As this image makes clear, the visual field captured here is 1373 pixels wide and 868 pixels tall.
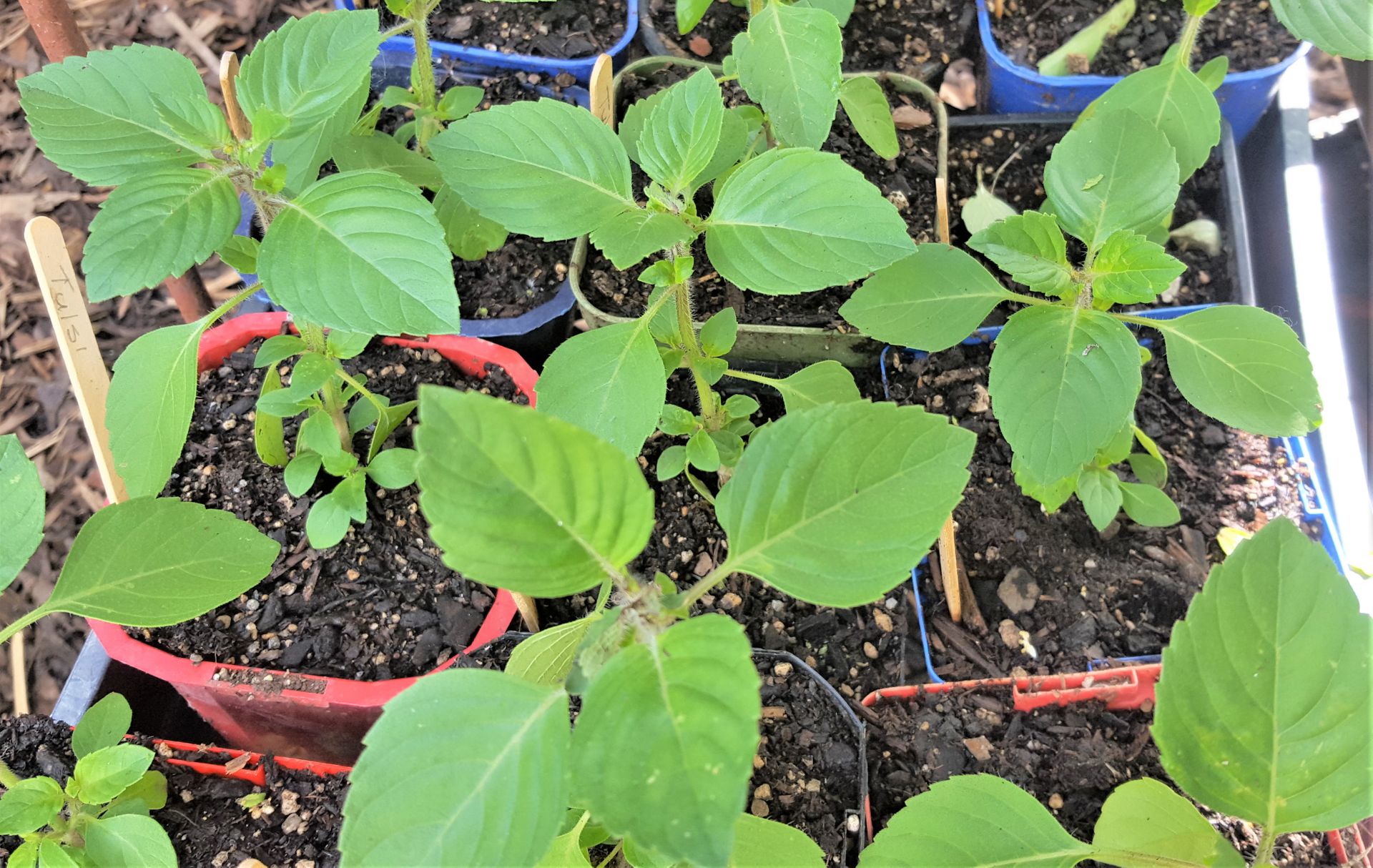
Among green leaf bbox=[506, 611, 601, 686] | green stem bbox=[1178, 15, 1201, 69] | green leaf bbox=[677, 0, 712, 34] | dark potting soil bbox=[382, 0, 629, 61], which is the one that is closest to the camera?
green leaf bbox=[506, 611, 601, 686]

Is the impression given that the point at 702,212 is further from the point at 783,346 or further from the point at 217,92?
the point at 217,92

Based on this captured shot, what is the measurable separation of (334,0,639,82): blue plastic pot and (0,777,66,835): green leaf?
4.54ft

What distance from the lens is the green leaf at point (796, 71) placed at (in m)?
1.17

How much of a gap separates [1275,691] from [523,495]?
2.16 ft

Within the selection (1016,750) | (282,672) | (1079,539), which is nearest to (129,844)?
(282,672)

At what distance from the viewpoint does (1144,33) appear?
1.87 metres

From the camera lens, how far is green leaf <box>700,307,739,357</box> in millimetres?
1209

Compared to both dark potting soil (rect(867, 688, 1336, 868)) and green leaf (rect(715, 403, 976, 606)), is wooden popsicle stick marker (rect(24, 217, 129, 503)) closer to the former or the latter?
green leaf (rect(715, 403, 976, 606))

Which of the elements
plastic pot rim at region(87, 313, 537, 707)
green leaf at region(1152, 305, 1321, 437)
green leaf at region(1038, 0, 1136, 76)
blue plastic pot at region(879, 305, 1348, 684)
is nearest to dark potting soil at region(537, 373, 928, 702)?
blue plastic pot at region(879, 305, 1348, 684)

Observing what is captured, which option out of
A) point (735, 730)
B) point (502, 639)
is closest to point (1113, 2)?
point (502, 639)

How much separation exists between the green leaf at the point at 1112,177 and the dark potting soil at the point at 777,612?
1.91 ft

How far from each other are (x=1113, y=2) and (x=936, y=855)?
172 cm

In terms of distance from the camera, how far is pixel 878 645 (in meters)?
1.38

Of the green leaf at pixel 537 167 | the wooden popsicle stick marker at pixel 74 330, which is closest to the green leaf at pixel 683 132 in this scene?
the green leaf at pixel 537 167
